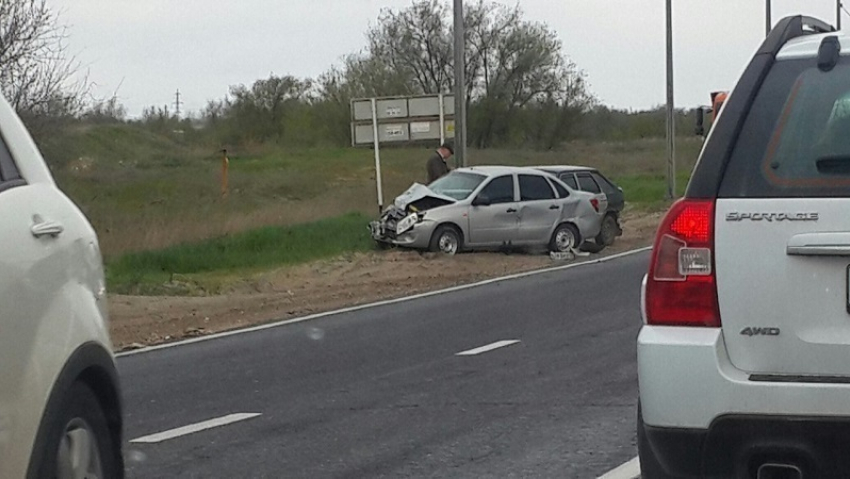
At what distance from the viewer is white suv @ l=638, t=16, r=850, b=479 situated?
13.5ft

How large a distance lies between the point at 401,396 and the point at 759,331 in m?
5.22

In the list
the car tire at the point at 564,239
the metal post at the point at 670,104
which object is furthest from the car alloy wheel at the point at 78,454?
the metal post at the point at 670,104

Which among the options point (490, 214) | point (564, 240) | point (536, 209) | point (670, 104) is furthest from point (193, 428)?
point (670, 104)

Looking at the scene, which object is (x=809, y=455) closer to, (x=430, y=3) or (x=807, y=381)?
(x=807, y=381)

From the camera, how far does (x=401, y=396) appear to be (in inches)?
362

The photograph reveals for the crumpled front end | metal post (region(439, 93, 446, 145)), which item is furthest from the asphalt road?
metal post (region(439, 93, 446, 145))

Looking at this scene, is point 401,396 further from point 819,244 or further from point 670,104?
point 670,104

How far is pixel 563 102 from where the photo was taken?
257 feet

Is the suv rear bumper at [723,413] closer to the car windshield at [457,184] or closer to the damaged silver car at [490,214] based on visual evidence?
the damaged silver car at [490,214]

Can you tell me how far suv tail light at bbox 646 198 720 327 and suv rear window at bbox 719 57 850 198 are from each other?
0.42 ft

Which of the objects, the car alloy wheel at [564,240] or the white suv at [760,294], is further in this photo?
the car alloy wheel at [564,240]

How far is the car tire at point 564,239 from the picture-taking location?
75.9ft

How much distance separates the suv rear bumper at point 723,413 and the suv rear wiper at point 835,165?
24.2 inches

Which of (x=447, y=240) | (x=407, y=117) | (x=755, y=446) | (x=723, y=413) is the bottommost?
(x=447, y=240)
